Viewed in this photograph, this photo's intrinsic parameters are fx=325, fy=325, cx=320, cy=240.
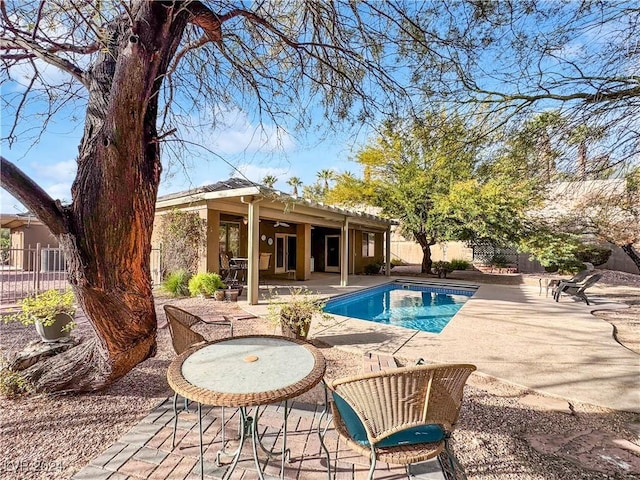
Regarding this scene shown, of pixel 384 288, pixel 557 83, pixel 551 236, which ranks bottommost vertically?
pixel 384 288

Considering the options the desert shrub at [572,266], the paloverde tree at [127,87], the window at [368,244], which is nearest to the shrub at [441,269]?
the window at [368,244]

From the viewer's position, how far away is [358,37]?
381cm

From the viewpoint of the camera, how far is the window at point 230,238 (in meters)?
12.3

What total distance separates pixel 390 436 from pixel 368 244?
1844cm

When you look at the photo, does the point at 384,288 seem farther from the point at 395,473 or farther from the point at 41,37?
the point at 41,37

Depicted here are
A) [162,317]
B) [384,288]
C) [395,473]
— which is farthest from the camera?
[384,288]

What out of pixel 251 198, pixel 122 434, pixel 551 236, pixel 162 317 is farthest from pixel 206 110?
pixel 551 236

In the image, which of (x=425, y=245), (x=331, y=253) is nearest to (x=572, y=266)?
(x=425, y=245)

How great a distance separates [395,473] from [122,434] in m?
2.17

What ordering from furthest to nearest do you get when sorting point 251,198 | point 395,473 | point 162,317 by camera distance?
point 251,198
point 162,317
point 395,473

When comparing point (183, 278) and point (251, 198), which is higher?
point (251, 198)

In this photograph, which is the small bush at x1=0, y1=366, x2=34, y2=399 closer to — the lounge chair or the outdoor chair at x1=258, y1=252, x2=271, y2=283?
the outdoor chair at x1=258, y1=252, x2=271, y2=283

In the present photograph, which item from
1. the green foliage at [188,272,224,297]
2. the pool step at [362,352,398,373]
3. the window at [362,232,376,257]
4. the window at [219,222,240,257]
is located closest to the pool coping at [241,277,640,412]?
the pool step at [362,352,398,373]

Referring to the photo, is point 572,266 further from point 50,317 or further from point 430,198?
point 50,317
